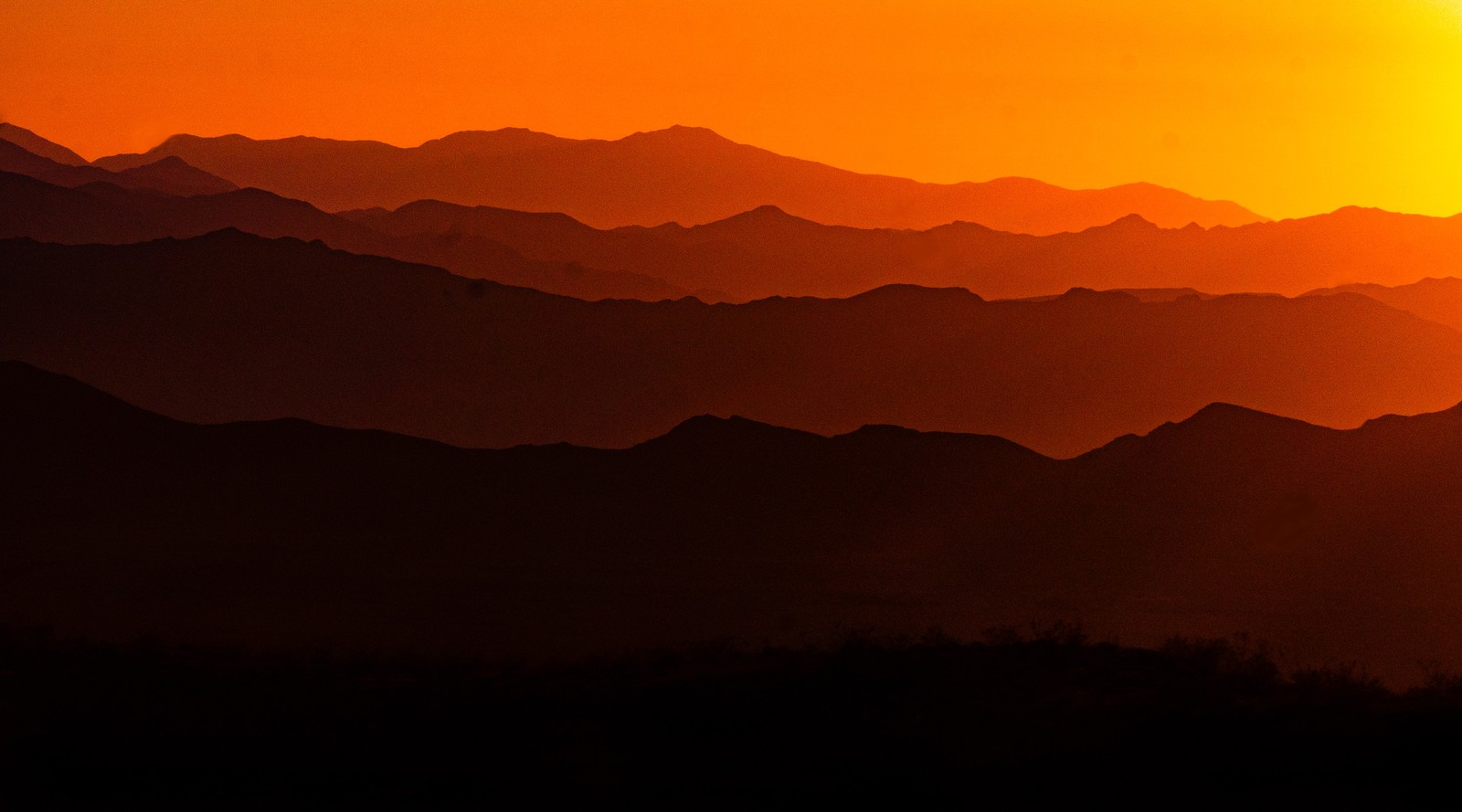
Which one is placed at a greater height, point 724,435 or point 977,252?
point 977,252

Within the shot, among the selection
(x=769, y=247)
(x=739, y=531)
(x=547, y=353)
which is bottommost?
(x=739, y=531)

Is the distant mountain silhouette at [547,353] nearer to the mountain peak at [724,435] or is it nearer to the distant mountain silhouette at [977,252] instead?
the mountain peak at [724,435]

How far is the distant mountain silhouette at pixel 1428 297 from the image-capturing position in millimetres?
119875

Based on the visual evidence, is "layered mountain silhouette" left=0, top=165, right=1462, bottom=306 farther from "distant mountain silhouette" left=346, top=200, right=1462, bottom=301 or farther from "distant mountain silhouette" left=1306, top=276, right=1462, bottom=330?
"distant mountain silhouette" left=1306, top=276, right=1462, bottom=330

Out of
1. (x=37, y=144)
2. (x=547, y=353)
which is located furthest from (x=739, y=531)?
(x=37, y=144)

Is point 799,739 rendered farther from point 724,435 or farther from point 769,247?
point 769,247

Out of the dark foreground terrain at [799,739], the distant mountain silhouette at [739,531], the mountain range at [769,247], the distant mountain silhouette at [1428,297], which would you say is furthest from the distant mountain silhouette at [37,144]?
the dark foreground terrain at [799,739]

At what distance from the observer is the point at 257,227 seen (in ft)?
371

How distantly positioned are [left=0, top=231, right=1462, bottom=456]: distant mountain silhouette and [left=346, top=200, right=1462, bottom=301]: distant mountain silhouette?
135ft

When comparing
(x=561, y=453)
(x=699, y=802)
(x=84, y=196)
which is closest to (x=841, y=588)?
(x=561, y=453)

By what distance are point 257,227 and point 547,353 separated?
40.5 meters

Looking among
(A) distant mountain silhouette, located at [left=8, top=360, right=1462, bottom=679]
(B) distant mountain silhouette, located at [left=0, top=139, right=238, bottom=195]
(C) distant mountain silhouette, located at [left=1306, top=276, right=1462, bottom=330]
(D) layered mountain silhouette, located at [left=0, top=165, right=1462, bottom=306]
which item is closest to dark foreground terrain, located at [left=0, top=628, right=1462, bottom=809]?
(A) distant mountain silhouette, located at [left=8, top=360, right=1462, bottom=679]

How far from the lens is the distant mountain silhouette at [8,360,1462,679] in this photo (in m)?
51.6

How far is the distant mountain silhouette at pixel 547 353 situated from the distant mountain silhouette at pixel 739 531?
16.9 m
